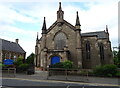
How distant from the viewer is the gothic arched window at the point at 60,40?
2788 centimetres

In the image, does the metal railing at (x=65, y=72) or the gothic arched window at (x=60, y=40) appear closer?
the metal railing at (x=65, y=72)

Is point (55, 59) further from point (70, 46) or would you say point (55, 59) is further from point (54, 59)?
point (70, 46)

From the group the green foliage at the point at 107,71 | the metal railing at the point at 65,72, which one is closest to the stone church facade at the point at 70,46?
the metal railing at the point at 65,72

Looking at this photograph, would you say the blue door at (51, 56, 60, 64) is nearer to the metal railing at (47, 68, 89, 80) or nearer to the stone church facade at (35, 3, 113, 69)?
the stone church facade at (35, 3, 113, 69)

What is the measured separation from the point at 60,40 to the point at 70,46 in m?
2.87

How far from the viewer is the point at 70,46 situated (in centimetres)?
2717

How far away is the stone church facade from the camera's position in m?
26.2

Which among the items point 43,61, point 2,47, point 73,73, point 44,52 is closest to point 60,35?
point 44,52

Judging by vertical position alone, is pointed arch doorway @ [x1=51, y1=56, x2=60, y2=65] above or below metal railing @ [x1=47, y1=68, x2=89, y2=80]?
above

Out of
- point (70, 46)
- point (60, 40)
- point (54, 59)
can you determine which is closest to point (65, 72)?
point (54, 59)

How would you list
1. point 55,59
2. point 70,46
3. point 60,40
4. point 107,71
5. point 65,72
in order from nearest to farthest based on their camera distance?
point 65,72
point 107,71
point 55,59
point 70,46
point 60,40

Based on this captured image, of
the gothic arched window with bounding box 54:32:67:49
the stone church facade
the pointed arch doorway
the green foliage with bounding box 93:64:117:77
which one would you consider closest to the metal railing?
the green foliage with bounding box 93:64:117:77

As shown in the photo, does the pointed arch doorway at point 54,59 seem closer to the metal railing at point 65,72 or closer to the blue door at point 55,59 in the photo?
the blue door at point 55,59

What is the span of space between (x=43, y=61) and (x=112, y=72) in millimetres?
15369
